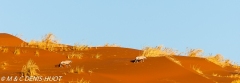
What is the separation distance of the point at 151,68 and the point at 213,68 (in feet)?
24.3

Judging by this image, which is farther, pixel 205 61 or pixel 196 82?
pixel 205 61

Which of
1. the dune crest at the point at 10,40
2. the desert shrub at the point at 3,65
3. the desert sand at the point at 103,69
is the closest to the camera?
the desert sand at the point at 103,69

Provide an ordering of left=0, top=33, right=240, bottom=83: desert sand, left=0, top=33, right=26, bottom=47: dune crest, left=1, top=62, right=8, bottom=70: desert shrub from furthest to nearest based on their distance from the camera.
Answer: left=0, top=33, right=26, bottom=47: dune crest
left=1, top=62, right=8, bottom=70: desert shrub
left=0, top=33, right=240, bottom=83: desert sand

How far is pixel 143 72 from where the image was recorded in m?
14.8

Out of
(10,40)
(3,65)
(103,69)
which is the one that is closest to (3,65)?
(3,65)

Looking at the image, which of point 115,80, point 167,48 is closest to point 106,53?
point 167,48

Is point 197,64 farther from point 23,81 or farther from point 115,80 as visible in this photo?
point 23,81

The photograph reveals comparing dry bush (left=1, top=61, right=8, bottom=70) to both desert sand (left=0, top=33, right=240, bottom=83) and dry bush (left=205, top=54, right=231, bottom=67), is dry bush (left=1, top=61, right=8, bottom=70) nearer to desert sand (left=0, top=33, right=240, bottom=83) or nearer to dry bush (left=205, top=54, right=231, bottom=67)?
desert sand (left=0, top=33, right=240, bottom=83)

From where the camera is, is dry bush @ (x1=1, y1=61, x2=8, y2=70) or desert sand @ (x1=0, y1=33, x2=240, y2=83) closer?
desert sand @ (x1=0, y1=33, x2=240, y2=83)

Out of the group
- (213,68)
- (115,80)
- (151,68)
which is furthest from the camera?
(213,68)

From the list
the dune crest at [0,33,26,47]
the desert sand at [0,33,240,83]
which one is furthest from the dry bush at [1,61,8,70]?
the dune crest at [0,33,26,47]

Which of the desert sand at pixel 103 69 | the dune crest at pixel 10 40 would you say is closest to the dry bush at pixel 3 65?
the desert sand at pixel 103 69

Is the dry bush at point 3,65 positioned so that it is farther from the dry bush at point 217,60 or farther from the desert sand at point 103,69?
the dry bush at point 217,60

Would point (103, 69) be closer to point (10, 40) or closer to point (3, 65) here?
point (3, 65)
